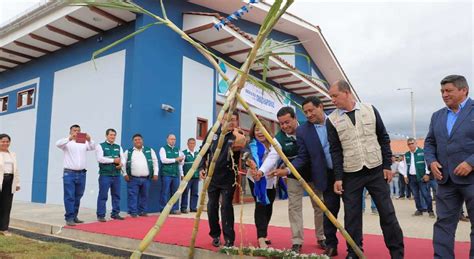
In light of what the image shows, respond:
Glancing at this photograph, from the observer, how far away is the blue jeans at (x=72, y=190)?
676cm

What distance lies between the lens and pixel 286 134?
4.67 metres

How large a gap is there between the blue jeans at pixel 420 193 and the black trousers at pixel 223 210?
565 cm

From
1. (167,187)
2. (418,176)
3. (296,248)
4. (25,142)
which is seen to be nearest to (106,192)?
(167,187)

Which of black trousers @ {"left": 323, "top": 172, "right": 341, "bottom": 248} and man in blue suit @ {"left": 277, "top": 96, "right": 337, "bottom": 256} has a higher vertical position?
man in blue suit @ {"left": 277, "top": 96, "right": 337, "bottom": 256}

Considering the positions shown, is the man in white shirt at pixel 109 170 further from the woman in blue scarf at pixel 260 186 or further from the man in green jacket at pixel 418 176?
the man in green jacket at pixel 418 176

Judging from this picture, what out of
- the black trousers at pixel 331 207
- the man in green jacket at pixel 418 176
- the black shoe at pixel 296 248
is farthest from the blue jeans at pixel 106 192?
the man in green jacket at pixel 418 176

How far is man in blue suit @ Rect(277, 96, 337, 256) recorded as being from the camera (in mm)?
4184

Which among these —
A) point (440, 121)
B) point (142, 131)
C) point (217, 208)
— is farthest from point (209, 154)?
point (142, 131)

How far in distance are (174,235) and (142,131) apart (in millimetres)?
3833

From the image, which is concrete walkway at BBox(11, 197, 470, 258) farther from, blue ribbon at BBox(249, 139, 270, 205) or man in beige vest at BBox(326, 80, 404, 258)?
man in beige vest at BBox(326, 80, 404, 258)

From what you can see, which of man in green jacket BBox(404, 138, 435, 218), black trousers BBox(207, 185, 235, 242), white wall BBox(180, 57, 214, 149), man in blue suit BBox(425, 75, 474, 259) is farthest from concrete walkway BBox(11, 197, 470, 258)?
white wall BBox(180, 57, 214, 149)

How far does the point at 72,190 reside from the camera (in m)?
6.86

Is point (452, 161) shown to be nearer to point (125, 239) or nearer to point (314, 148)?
point (314, 148)

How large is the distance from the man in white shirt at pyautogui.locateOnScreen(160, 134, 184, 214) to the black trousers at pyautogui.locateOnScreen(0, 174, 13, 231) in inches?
122
